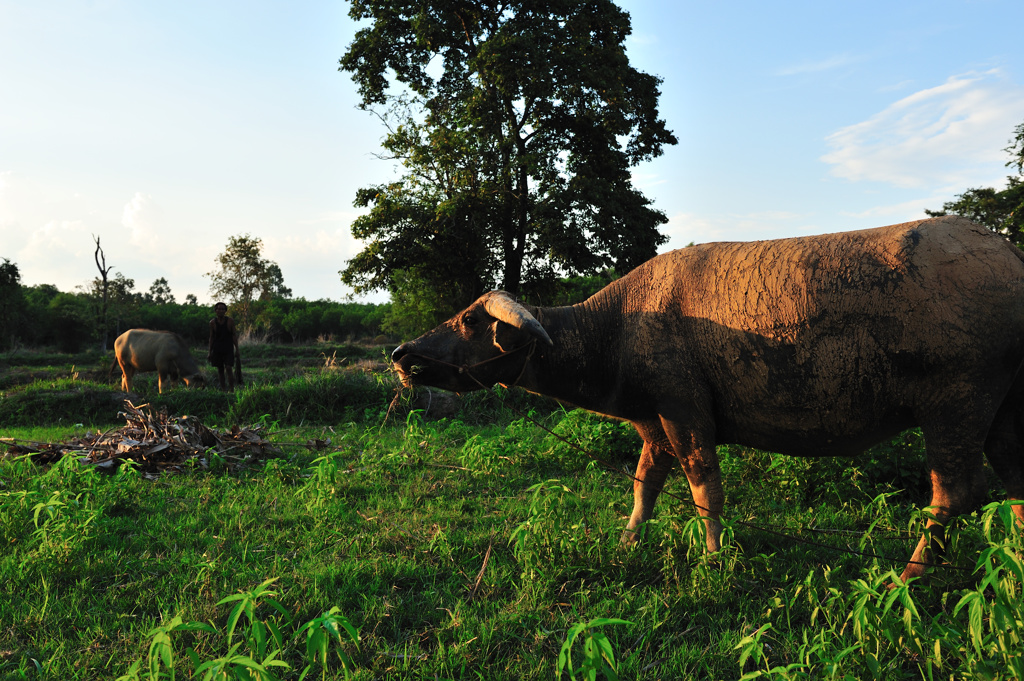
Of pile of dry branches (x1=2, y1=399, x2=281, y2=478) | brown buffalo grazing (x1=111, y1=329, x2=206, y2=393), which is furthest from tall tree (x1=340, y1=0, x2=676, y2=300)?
pile of dry branches (x1=2, y1=399, x2=281, y2=478)

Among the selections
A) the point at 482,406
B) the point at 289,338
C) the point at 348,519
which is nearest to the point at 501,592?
the point at 348,519

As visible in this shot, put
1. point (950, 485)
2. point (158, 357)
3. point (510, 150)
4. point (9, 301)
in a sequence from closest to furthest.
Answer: point (950, 485), point (158, 357), point (510, 150), point (9, 301)

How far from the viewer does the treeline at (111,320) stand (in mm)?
26188

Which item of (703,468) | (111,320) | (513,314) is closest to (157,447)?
(513,314)

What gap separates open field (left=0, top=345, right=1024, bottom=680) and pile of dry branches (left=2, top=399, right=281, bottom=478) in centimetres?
21

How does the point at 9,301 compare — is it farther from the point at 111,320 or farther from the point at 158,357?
the point at 158,357

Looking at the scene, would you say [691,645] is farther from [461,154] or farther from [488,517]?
[461,154]

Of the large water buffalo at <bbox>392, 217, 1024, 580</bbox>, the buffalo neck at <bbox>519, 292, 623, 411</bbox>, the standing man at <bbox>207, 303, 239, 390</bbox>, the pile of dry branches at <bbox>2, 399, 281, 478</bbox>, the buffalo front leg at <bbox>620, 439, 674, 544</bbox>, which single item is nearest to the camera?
the large water buffalo at <bbox>392, 217, 1024, 580</bbox>

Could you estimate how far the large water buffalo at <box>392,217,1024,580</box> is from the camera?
9.40 feet

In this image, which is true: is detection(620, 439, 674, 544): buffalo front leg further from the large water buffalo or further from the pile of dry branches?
the pile of dry branches

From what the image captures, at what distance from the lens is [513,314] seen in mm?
3414

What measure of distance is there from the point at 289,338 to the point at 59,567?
111ft

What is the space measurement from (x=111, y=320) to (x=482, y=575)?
30.0m

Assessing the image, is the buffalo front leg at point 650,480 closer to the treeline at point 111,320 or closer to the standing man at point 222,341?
the standing man at point 222,341
